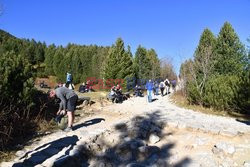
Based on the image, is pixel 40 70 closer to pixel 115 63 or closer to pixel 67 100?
pixel 115 63

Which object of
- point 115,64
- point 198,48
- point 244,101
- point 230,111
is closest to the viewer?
point 244,101

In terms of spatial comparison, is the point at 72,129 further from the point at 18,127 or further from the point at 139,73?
the point at 139,73

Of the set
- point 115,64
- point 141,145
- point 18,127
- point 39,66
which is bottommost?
point 141,145

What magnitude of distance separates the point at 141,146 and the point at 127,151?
48 centimetres

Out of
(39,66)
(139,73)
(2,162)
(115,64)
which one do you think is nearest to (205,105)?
(2,162)

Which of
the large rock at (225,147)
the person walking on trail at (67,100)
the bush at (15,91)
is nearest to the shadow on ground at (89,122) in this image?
the person walking on trail at (67,100)

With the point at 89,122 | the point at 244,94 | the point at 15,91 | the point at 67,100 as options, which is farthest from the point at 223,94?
the point at 15,91

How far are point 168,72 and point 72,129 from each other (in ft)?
148

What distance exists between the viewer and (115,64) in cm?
3152

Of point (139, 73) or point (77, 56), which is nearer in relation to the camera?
point (139, 73)

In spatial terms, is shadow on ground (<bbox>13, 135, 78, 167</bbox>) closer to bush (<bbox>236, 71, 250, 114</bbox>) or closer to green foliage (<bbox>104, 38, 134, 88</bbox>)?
bush (<bbox>236, 71, 250, 114</bbox>)

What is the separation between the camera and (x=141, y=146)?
8.36 meters

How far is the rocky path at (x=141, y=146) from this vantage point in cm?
696

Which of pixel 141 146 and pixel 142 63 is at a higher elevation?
pixel 142 63
